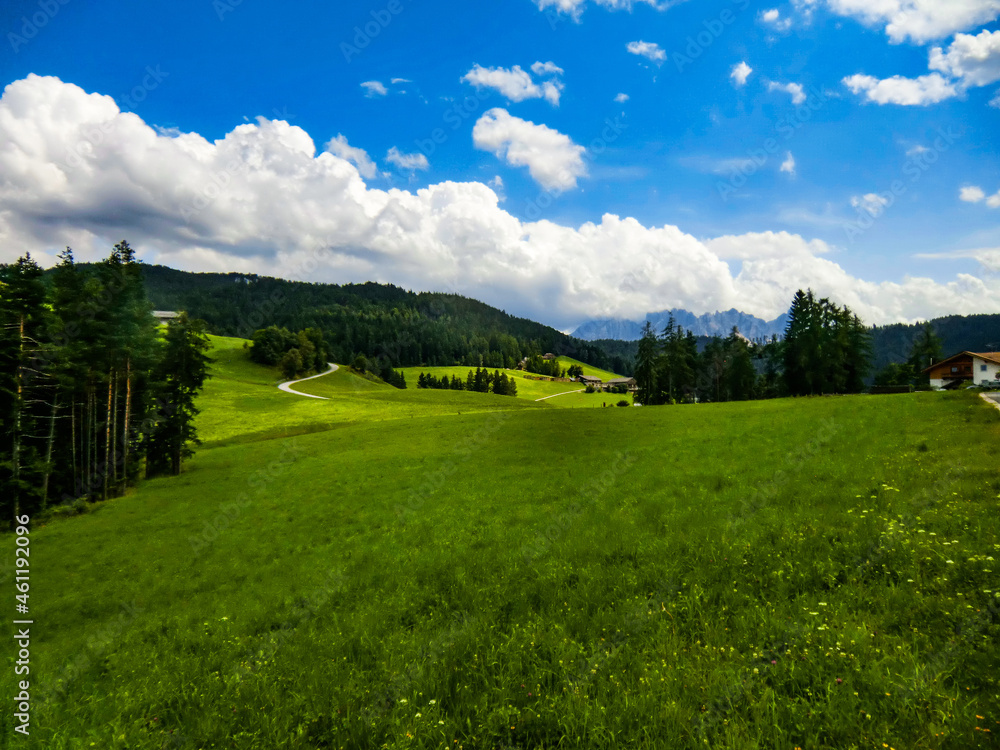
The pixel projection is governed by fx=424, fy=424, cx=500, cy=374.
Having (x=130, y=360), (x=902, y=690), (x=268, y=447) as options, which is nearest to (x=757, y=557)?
(x=902, y=690)

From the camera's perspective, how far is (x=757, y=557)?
8438 millimetres

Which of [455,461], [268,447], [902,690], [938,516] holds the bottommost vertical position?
[268,447]

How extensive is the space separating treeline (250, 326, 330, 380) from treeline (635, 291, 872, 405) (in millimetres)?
90793

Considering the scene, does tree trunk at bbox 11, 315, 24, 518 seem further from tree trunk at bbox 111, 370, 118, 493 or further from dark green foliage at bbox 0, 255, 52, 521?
tree trunk at bbox 111, 370, 118, 493

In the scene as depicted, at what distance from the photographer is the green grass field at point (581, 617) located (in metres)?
5.02

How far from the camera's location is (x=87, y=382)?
30875 millimetres

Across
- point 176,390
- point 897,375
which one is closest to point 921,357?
point 897,375

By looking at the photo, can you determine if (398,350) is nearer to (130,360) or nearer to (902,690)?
(130,360)

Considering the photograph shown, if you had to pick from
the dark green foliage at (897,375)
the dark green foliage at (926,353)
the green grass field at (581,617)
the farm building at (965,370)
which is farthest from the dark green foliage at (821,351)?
the green grass field at (581,617)

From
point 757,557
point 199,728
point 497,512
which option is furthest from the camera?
point 497,512

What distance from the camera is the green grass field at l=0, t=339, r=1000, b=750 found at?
5020 millimetres

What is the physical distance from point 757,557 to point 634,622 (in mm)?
3251

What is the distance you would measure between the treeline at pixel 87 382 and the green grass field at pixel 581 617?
33.8ft

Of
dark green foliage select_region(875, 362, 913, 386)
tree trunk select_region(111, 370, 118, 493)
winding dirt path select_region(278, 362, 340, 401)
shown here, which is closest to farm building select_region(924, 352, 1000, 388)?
dark green foliage select_region(875, 362, 913, 386)
